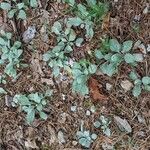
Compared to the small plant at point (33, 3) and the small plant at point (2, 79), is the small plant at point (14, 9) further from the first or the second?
the small plant at point (2, 79)

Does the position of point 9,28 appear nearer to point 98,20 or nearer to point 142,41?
point 98,20

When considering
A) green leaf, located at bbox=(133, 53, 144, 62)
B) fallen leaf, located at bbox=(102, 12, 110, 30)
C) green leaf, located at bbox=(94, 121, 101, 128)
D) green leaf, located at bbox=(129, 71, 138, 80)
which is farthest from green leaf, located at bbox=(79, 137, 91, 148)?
fallen leaf, located at bbox=(102, 12, 110, 30)

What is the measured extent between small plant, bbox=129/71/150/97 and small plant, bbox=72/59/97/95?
0.78ft

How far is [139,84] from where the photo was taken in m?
2.38

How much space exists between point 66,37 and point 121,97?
1.63 ft

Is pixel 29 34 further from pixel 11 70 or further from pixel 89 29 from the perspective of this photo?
pixel 89 29

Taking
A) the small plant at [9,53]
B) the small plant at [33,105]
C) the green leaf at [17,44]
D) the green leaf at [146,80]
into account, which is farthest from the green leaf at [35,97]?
the green leaf at [146,80]

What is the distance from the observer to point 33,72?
252 centimetres

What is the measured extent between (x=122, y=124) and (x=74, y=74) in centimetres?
42

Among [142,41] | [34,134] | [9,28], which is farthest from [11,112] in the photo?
[142,41]

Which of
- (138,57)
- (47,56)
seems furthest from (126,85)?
(47,56)

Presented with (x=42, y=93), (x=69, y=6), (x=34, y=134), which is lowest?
(x=34, y=134)

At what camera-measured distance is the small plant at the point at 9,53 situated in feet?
8.20

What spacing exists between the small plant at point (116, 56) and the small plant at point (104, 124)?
11.0 inches
